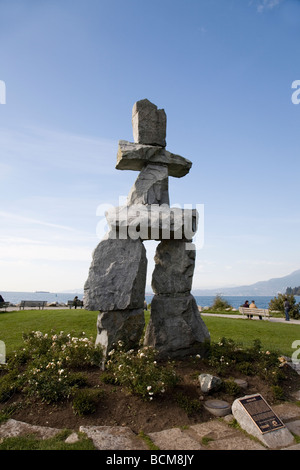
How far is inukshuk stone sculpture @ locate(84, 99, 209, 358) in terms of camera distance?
7590 millimetres

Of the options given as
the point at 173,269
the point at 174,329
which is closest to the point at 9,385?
the point at 174,329

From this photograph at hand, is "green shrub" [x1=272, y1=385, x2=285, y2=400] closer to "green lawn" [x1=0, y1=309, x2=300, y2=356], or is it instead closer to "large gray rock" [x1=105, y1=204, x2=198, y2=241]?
"large gray rock" [x1=105, y1=204, x2=198, y2=241]

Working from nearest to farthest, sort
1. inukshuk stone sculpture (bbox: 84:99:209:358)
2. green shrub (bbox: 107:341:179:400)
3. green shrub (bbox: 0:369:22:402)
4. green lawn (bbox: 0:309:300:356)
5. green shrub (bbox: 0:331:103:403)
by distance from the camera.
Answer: green shrub (bbox: 107:341:179:400)
green shrub (bbox: 0:331:103:403)
green shrub (bbox: 0:369:22:402)
inukshuk stone sculpture (bbox: 84:99:209:358)
green lawn (bbox: 0:309:300:356)

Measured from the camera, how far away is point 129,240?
7.91 m

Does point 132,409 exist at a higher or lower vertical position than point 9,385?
lower

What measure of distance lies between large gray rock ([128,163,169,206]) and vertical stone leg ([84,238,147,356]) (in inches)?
52.4

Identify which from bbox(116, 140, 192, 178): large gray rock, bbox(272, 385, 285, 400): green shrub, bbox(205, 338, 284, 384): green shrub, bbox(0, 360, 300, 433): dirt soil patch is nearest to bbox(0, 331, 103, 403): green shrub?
bbox(0, 360, 300, 433): dirt soil patch

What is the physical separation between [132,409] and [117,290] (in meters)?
2.63

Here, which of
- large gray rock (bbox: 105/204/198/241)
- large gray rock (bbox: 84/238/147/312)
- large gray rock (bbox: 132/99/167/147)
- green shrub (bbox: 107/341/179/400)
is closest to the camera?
green shrub (bbox: 107/341/179/400)

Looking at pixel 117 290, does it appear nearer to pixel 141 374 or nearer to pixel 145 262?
pixel 145 262

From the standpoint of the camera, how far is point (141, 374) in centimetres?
620
